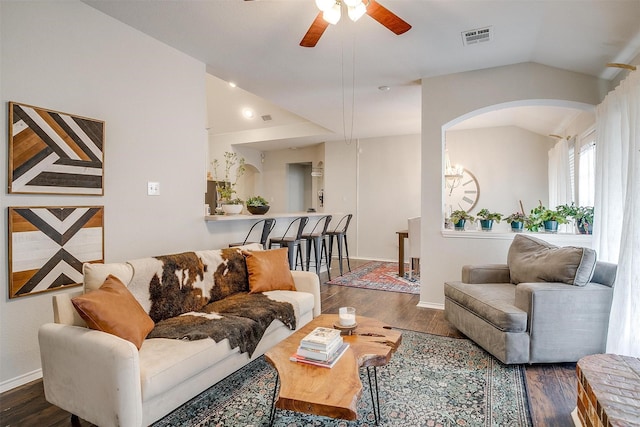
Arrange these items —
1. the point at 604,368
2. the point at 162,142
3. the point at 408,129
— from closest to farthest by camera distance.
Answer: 1. the point at 604,368
2. the point at 162,142
3. the point at 408,129

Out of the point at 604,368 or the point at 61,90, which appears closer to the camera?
the point at 604,368

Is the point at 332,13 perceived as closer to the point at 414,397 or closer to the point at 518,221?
the point at 414,397

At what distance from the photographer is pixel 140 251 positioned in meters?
3.08

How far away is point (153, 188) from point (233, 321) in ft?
5.32

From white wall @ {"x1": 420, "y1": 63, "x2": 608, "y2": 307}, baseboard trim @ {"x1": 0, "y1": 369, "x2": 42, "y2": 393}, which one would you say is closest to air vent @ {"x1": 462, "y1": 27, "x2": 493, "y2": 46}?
white wall @ {"x1": 420, "y1": 63, "x2": 608, "y2": 307}

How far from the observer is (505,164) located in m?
6.43

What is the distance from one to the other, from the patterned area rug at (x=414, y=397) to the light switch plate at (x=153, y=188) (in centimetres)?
179

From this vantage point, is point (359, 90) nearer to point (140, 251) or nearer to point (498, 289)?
point (498, 289)

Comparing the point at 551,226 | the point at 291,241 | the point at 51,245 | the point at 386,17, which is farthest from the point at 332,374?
the point at 551,226

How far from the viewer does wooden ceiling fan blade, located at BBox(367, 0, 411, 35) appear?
79.5 inches

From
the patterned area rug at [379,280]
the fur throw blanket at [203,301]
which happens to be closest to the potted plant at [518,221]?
the patterned area rug at [379,280]

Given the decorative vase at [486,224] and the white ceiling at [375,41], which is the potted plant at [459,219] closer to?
the decorative vase at [486,224]

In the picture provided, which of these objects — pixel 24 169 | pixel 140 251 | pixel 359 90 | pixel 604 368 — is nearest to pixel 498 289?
pixel 604 368

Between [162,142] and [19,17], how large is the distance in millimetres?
1281
